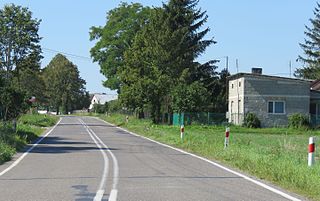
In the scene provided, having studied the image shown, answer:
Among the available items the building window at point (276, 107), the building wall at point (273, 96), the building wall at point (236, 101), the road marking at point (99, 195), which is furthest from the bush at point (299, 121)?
the road marking at point (99, 195)

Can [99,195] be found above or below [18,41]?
below

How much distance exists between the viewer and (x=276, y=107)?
176 feet

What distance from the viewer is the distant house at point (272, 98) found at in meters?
53.1

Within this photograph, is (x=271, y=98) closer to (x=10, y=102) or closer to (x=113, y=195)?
(x=10, y=102)

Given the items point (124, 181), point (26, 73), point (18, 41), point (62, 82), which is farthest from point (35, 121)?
point (62, 82)

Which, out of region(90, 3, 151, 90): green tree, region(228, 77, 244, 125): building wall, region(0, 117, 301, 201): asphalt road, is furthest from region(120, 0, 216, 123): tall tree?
region(0, 117, 301, 201): asphalt road

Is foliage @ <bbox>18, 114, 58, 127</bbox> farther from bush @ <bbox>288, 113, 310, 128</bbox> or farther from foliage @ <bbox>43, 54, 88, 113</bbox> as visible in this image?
foliage @ <bbox>43, 54, 88, 113</bbox>

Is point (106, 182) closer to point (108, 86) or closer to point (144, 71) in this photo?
point (144, 71)

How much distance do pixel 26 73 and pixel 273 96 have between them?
37.8 meters

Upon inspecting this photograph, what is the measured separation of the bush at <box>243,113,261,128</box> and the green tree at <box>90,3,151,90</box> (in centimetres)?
2842

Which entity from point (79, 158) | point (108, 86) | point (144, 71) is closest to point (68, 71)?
point (108, 86)

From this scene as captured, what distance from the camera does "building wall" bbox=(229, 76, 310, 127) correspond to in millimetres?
53125

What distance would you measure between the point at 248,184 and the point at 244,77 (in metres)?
41.7

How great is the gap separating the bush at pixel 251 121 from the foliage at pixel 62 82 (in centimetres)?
8597
